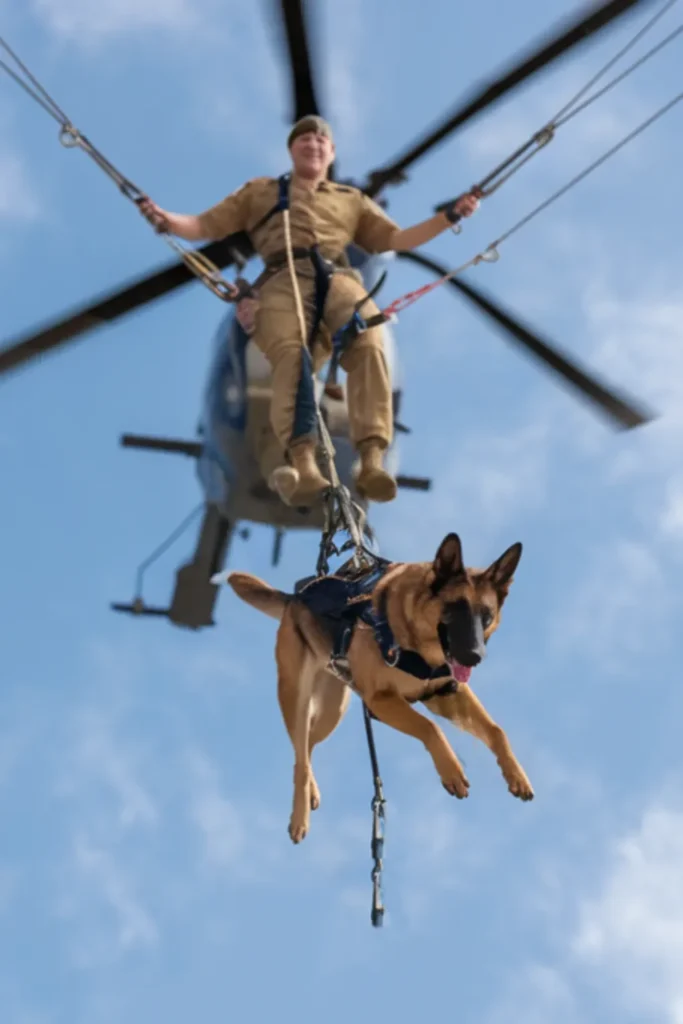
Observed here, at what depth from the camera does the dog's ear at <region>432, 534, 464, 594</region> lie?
13.2 ft

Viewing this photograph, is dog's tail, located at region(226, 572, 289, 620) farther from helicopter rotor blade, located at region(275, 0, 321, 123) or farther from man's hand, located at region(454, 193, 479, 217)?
Answer: helicopter rotor blade, located at region(275, 0, 321, 123)

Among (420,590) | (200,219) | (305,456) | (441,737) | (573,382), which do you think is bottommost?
(441,737)

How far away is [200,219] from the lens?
6.75 meters

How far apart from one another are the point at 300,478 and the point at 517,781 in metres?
2.22

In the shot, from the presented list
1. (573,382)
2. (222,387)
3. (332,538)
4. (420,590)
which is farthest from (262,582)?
(222,387)

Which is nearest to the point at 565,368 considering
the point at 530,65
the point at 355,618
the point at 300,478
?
the point at 530,65

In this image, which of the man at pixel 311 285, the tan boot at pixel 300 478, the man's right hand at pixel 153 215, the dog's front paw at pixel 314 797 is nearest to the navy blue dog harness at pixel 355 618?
the dog's front paw at pixel 314 797

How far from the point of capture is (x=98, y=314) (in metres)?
8.37

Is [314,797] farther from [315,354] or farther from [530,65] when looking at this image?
[530,65]

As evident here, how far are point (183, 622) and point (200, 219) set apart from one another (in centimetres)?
542

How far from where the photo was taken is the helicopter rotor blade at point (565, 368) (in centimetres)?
813

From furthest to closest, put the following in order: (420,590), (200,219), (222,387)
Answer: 1. (222,387)
2. (200,219)
3. (420,590)

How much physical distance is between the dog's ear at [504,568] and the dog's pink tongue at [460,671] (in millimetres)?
262

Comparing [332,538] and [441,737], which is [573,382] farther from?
[441,737]
